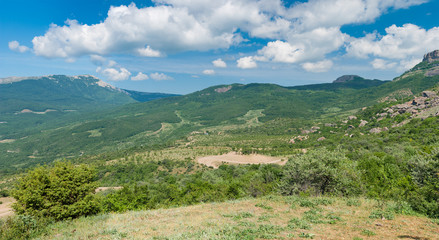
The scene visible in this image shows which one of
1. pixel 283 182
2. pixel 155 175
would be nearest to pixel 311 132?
pixel 155 175

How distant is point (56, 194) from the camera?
759 inches

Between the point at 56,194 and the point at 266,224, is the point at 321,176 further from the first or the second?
the point at 56,194

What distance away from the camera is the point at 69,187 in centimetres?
2073

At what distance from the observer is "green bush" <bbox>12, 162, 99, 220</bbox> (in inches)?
736

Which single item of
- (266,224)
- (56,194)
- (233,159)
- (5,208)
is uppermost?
(56,194)

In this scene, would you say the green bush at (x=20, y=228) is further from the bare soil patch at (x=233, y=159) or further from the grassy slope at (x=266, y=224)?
the bare soil patch at (x=233, y=159)

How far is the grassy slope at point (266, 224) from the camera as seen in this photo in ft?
40.9

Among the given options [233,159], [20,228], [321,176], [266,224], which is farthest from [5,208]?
[233,159]

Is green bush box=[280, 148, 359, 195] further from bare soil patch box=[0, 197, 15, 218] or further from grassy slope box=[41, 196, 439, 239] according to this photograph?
bare soil patch box=[0, 197, 15, 218]

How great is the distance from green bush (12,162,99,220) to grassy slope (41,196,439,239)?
3.01 meters

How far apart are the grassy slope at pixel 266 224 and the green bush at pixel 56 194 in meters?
3.01

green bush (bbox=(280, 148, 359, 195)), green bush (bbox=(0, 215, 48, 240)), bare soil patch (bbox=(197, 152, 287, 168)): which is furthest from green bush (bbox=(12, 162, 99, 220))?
bare soil patch (bbox=(197, 152, 287, 168))

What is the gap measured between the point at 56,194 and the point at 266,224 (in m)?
19.4

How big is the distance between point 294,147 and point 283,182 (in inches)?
3586
